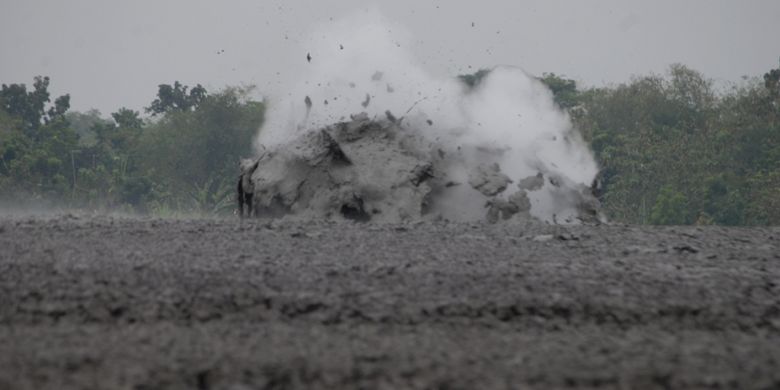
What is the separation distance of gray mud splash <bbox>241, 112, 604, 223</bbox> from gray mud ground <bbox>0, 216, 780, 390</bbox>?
13.5 ft

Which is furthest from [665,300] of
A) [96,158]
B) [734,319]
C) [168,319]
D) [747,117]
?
[96,158]

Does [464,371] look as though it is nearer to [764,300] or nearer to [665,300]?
[665,300]

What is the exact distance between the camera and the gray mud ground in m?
4.20

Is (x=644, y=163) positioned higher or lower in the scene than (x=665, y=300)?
higher

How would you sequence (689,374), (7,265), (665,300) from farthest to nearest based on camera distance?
(7,265)
(665,300)
(689,374)

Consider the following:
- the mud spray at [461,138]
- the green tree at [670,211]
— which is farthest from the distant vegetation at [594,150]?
the mud spray at [461,138]

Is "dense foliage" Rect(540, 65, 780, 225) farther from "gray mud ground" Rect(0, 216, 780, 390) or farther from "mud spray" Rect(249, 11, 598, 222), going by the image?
"gray mud ground" Rect(0, 216, 780, 390)

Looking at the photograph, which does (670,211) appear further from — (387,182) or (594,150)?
(387,182)

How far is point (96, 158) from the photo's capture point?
157 feet

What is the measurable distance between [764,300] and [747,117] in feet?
127

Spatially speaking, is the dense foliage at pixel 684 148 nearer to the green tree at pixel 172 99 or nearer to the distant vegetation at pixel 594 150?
the distant vegetation at pixel 594 150

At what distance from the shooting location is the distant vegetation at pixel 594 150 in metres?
38.0

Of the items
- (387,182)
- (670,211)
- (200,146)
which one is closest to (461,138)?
(387,182)

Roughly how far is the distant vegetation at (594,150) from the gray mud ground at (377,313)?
27.2 m
